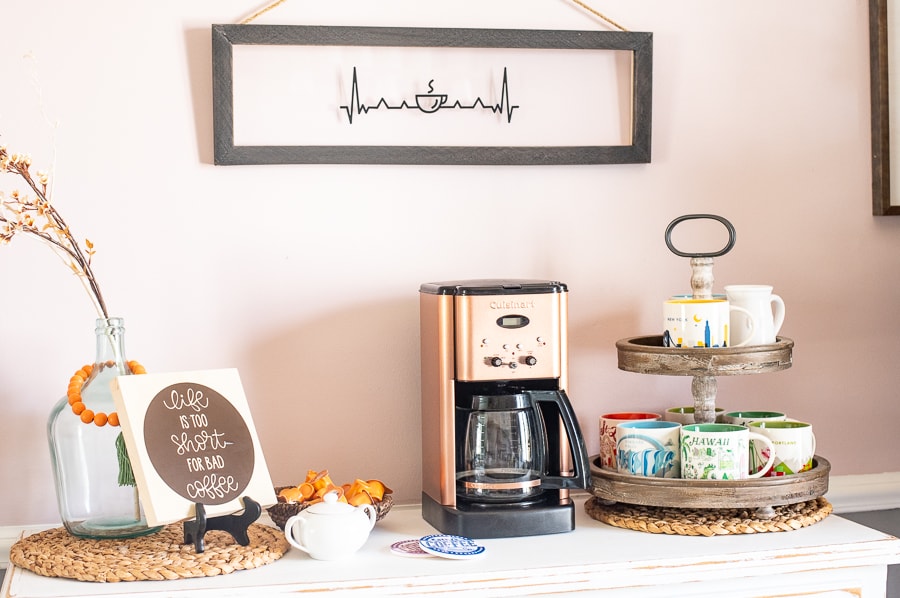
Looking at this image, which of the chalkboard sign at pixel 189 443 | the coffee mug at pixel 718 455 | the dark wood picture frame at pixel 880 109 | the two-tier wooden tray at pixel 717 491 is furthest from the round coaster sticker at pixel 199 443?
the dark wood picture frame at pixel 880 109

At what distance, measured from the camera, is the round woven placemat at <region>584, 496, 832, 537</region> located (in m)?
1.37

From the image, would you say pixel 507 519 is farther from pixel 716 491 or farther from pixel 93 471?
pixel 93 471

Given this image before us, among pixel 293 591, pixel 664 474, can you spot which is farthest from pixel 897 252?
pixel 293 591

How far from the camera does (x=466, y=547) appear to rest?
129 cm

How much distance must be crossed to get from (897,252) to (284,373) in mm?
1156

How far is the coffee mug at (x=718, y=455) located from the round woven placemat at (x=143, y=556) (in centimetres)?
60

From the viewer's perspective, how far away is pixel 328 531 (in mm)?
1261

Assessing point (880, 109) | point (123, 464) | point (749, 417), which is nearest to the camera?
point (123, 464)

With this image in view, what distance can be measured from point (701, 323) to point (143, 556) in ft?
2.80

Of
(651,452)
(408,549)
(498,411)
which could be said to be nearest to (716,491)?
(651,452)

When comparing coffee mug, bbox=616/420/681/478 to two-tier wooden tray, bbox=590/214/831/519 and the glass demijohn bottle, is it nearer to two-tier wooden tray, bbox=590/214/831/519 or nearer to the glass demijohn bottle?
two-tier wooden tray, bbox=590/214/831/519

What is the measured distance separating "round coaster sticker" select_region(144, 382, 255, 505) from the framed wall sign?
0.43 metres

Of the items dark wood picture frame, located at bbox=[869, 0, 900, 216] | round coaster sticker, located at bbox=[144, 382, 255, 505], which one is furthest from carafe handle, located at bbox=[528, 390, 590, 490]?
dark wood picture frame, located at bbox=[869, 0, 900, 216]

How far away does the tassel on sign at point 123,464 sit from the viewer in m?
1.34
